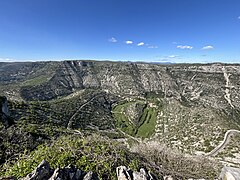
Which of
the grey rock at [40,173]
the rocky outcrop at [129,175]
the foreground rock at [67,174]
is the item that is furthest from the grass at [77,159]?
the grey rock at [40,173]

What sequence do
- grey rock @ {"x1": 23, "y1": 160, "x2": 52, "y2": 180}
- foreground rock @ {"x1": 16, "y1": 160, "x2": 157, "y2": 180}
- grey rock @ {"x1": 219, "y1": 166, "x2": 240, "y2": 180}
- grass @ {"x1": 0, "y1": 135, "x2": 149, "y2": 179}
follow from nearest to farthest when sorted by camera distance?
grey rock @ {"x1": 23, "y1": 160, "x2": 52, "y2": 180}
foreground rock @ {"x1": 16, "y1": 160, "x2": 157, "y2": 180}
grey rock @ {"x1": 219, "y1": 166, "x2": 240, "y2": 180}
grass @ {"x1": 0, "y1": 135, "x2": 149, "y2": 179}

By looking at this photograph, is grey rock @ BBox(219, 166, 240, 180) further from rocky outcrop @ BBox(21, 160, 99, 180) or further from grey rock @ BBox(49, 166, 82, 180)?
grey rock @ BBox(49, 166, 82, 180)

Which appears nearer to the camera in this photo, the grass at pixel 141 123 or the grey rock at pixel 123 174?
the grey rock at pixel 123 174

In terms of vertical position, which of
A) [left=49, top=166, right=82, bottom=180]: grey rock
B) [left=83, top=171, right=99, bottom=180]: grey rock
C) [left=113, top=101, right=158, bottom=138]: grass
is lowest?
[left=113, top=101, right=158, bottom=138]: grass

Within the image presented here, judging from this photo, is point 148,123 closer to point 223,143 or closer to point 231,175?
point 223,143

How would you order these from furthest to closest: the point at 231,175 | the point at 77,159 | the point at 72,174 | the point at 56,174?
the point at 77,159
the point at 231,175
the point at 72,174
the point at 56,174

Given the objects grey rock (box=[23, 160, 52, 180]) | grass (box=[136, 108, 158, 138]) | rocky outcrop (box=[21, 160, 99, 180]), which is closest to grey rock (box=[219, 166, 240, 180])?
rocky outcrop (box=[21, 160, 99, 180])

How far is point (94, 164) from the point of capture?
11773 mm

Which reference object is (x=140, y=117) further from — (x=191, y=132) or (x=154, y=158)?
(x=154, y=158)

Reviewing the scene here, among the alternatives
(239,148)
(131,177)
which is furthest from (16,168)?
(239,148)

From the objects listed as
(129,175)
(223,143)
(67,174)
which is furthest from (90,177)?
(223,143)

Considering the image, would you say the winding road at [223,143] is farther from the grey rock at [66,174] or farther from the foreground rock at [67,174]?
the grey rock at [66,174]

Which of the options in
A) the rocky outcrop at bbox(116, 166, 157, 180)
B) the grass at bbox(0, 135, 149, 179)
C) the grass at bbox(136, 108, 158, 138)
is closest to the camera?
the rocky outcrop at bbox(116, 166, 157, 180)

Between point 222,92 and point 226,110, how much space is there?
31.8 m
